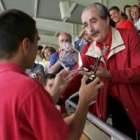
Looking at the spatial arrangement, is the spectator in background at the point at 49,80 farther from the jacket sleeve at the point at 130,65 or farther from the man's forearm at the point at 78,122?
→ the man's forearm at the point at 78,122

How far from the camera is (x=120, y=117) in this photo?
6.30ft

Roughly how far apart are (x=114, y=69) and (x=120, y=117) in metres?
0.33

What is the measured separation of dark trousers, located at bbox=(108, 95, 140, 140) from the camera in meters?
1.89

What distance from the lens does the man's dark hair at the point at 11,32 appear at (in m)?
1.18

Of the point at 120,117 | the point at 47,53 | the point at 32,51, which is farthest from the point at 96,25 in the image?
the point at 47,53

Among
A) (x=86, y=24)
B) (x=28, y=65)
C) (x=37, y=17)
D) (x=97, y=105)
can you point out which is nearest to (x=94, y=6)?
(x=86, y=24)

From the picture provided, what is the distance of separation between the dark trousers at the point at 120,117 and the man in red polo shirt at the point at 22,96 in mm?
672

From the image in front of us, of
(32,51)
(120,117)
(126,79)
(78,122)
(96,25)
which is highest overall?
(96,25)

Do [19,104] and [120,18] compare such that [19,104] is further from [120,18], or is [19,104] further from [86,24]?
[120,18]

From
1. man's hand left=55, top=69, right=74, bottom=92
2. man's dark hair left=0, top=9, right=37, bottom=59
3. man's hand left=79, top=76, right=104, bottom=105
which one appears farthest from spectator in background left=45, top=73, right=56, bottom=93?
man's dark hair left=0, top=9, right=37, bottom=59

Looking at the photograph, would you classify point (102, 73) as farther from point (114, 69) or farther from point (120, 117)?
point (120, 117)

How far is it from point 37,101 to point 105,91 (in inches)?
33.1

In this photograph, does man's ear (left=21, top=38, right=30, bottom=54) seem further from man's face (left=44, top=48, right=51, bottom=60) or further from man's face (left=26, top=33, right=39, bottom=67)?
man's face (left=44, top=48, right=51, bottom=60)

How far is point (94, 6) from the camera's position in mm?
1954
